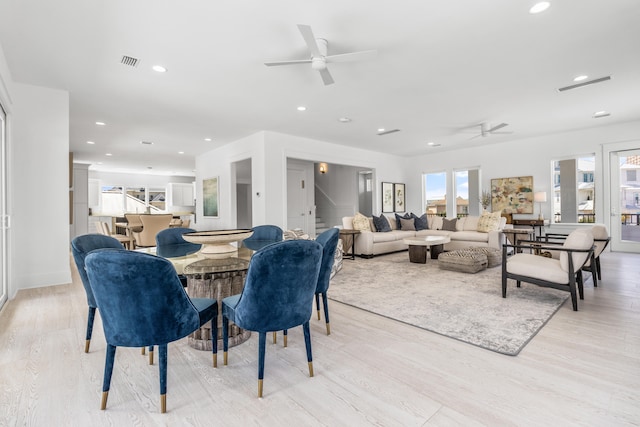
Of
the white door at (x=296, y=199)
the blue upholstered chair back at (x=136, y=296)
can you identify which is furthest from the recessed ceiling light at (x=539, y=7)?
the white door at (x=296, y=199)

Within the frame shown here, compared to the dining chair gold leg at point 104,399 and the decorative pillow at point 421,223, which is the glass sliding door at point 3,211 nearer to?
the dining chair gold leg at point 104,399

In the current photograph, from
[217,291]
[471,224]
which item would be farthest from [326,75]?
[471,224]

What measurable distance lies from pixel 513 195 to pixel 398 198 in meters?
3.08

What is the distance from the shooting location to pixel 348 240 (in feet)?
21.4

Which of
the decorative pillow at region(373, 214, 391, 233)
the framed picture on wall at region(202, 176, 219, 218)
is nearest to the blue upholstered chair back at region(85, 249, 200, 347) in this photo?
the decorative pillow at region(373, 214, 391, 233)

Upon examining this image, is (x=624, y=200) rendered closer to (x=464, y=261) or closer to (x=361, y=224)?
(x=464, y=261)

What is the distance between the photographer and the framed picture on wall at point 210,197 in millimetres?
8148

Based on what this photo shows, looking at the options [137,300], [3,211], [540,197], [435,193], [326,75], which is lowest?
[137,300]

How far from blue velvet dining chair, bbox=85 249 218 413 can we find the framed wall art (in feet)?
27.3

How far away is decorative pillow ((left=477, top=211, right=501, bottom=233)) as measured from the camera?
6512mm

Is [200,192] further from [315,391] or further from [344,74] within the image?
[315,391]

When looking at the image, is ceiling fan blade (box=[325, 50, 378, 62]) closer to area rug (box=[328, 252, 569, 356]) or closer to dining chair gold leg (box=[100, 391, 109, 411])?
area rug (box=[328, 252, 569, 356])

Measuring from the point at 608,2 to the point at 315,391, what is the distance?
372 cm

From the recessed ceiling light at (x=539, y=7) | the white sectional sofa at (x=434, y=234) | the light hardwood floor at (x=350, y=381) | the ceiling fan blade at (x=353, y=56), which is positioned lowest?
the light hardwood floor at (x=350, y=381)
